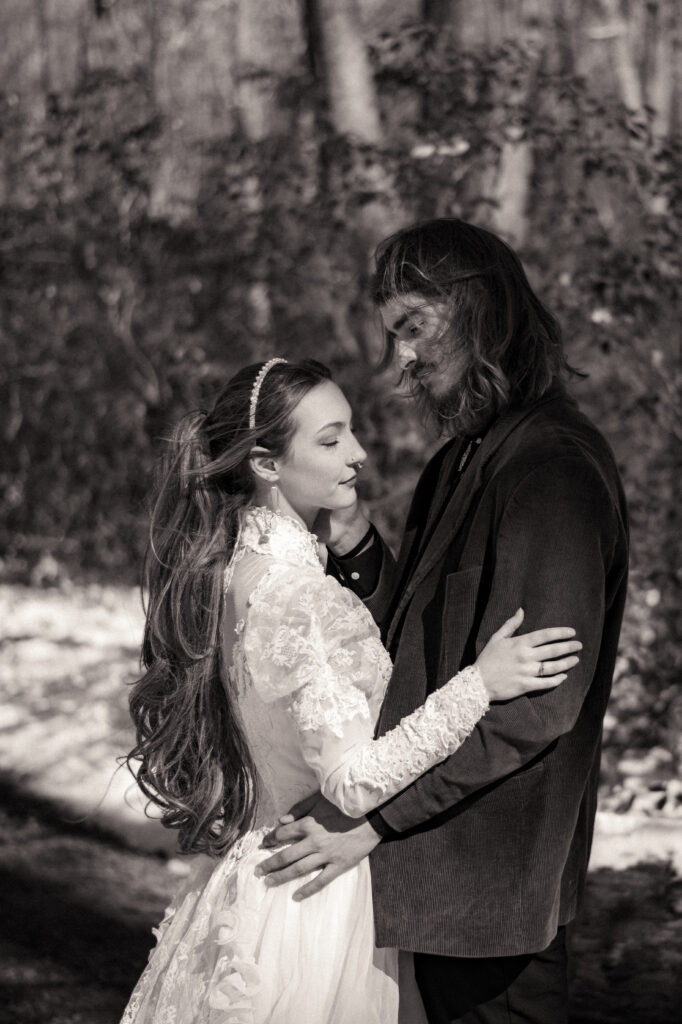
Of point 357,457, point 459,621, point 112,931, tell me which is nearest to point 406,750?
point 459,621

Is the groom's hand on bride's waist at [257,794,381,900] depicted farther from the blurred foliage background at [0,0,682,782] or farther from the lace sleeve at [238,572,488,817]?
the blurred foliage background at [0,0,682,782]

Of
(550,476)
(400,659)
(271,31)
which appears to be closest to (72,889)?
(400,659)

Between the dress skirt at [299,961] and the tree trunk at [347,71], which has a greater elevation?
the tree trunk at [347,71]

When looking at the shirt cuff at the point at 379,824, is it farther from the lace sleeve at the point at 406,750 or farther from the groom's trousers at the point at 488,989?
the groom's trousers at the point at 488,989

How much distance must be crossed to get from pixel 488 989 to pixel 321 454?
1.10 metres

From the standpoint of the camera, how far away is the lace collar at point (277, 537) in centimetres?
253

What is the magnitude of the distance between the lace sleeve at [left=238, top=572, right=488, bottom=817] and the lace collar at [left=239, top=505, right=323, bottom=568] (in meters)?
0.09

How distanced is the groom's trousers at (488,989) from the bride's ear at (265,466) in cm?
101

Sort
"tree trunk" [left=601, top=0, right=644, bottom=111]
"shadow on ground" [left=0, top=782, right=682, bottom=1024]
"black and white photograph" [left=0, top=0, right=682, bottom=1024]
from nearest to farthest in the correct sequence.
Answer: "black and white photograph" [left=0, top=0, right=682, bottom=1024]
"shadow on ground" [left=0, top=782, right=682, bottom=1024]
"tree trunk" [left=601, top=0, right=644, bottom=111]

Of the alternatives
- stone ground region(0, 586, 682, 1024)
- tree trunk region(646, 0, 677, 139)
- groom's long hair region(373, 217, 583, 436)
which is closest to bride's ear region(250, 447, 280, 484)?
groom's long hair region(373, 217, 583, 436)

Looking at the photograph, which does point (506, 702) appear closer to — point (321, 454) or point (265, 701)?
point (265, 701)

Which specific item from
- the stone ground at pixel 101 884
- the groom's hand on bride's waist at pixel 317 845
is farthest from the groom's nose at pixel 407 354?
the stone ground at pixel 101 884

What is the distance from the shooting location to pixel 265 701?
2365 mm

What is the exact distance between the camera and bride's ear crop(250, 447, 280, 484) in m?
2.61
